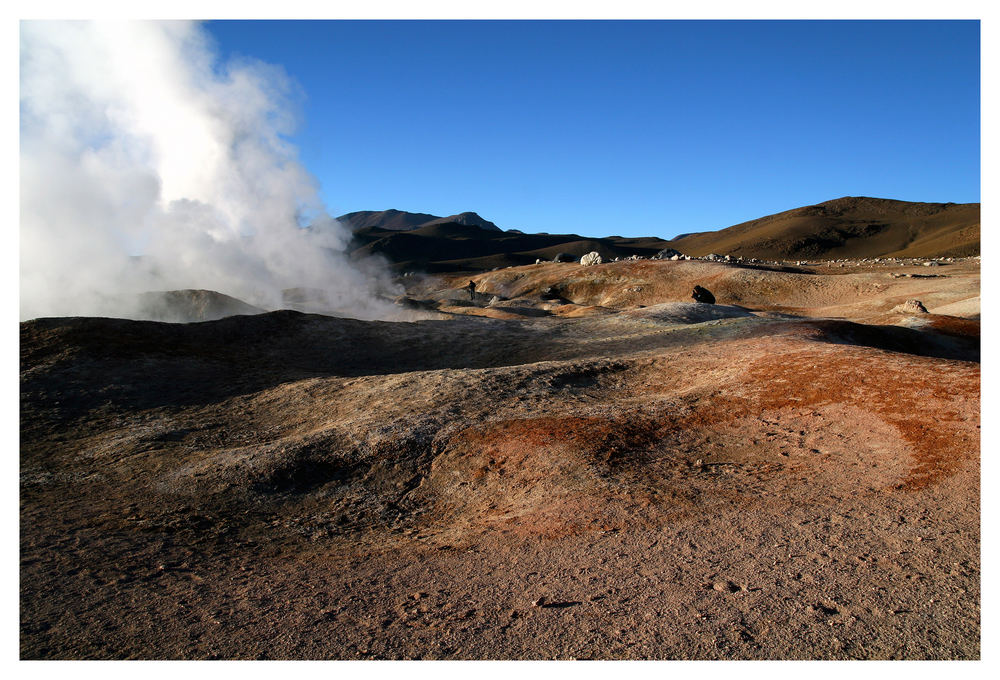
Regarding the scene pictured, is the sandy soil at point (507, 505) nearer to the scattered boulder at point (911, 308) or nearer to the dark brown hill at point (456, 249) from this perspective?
the scattered boulder at point (911, 308)

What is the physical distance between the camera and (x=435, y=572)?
6.45 m

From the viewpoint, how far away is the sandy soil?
515 centimetres

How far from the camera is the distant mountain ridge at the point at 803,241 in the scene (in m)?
115

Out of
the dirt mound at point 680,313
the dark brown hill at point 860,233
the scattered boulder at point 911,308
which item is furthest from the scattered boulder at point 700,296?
the dark brown hill at point 860,233

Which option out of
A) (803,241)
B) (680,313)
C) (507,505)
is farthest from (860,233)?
(507,505)

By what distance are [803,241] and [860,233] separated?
13606 mm

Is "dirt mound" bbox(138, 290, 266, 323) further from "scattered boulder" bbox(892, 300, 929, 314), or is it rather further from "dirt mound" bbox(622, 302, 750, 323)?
"scattered boulder" bbox(892, 300, 929, 314)

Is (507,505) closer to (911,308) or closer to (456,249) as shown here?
(911,308)

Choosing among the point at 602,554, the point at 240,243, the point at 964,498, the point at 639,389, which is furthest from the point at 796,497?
the point at 240,243

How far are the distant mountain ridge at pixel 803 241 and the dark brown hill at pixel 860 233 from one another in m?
0.19

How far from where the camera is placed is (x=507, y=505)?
8.30 metres

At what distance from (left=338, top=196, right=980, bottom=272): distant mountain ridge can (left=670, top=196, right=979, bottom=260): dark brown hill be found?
0.61 feet

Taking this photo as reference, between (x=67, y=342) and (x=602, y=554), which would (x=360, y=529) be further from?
(x=67, y=342)

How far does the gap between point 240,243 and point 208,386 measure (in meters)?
32.8
